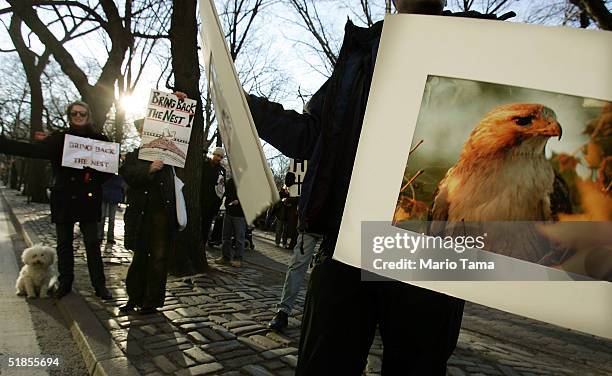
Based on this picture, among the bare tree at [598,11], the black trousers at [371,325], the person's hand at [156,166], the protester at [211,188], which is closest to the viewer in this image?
the black trousers at [371,325]

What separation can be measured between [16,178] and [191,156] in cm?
4498

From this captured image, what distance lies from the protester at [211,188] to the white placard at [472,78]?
7.27 meters

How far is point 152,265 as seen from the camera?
425 cm

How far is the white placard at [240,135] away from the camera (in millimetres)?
1051

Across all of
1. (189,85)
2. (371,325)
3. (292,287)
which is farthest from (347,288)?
(189,85)

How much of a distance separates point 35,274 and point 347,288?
196 inches

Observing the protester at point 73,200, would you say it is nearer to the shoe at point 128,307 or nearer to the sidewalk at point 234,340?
the sidewalk at point 234,340

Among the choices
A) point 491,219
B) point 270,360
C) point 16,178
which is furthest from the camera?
point 16,178

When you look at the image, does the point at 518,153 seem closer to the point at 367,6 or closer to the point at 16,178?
the point at 367,6

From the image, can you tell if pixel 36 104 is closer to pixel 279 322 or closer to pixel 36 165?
pixel 36 165

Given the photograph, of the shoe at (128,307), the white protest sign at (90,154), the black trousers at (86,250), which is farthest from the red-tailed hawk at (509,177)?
the black trousers at (86,250)

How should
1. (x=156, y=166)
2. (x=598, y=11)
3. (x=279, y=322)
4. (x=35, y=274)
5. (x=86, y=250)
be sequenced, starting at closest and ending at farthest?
(x=279, y=322) < (x=156, y=166) < (x=86, y=250) < (x=35, y=274) < (x=598, y=11)

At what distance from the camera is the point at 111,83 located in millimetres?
12656

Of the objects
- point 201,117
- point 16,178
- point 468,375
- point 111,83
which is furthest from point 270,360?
point 16,178
